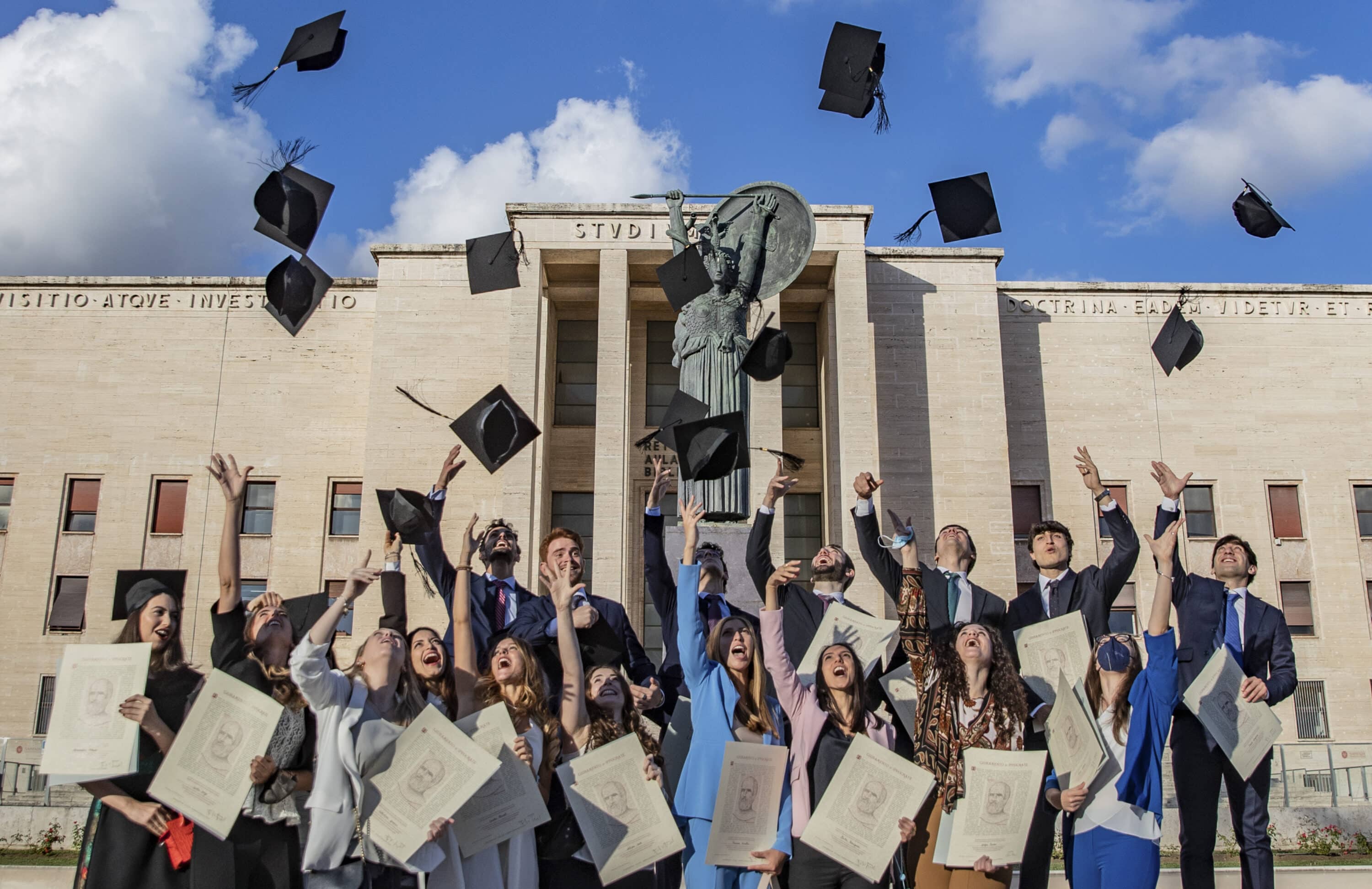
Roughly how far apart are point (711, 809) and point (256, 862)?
6.56 ft

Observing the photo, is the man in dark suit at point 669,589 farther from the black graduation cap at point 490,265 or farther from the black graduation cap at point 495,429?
the black graduation cap at point 490,265

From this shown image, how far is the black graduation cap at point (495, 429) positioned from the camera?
8750 mm

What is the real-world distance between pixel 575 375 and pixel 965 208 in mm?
13876

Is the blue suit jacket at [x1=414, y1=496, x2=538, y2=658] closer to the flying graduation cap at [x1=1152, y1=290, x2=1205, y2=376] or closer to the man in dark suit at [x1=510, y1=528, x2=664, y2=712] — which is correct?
the man in dark suit at [x1=510, y1=528, x2=664, y2=712]

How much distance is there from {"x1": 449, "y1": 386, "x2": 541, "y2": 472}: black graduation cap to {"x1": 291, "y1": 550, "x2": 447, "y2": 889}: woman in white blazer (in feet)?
13.4

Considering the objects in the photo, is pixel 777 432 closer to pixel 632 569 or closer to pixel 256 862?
pixel 632 569

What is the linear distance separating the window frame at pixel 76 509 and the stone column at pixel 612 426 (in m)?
11.7

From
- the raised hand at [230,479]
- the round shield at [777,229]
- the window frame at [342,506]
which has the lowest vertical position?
the raised hand at [230,479]

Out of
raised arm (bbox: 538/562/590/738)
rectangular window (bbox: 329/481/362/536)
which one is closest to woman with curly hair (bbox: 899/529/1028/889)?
raised arm (bbox: 538/562/590/738)

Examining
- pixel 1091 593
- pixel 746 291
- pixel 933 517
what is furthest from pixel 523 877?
pixel 933 517

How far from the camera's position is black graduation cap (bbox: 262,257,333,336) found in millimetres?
10430

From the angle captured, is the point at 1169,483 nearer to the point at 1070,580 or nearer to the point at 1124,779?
the point at 1070,580

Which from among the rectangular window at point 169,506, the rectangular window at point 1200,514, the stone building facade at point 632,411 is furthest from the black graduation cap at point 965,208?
the rectangular window at point 169,506

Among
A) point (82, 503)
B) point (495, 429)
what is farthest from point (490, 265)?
point (82, 503)
